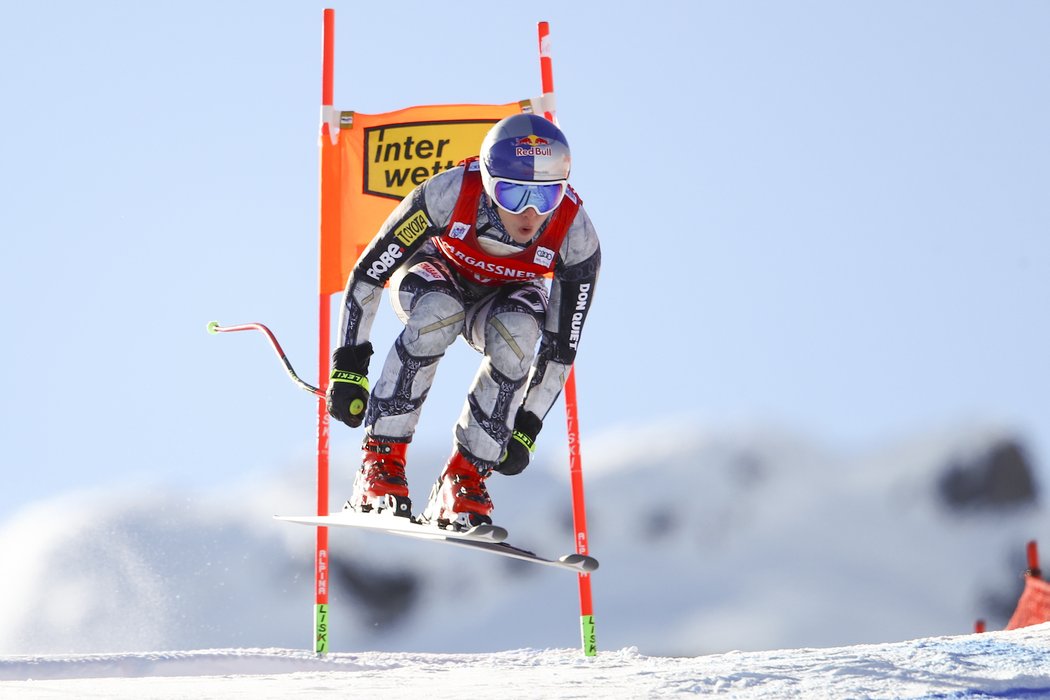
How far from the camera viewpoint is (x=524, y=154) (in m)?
6.41

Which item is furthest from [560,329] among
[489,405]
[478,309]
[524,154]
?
[524,154]

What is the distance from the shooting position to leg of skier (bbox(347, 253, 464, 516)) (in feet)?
21.7

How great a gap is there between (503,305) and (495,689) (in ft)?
6.06

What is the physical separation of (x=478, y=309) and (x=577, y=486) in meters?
2.36

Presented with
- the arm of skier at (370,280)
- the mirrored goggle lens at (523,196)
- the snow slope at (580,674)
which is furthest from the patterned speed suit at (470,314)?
the snow slope at (580,674)

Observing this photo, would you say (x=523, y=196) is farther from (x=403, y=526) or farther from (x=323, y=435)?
(x=323, y=435)

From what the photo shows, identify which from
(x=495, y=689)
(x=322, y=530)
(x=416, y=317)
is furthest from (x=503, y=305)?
(x=322, y=530)

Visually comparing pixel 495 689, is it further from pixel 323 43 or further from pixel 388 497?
pixel 323 43

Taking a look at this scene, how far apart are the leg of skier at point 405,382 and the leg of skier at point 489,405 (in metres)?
0.19

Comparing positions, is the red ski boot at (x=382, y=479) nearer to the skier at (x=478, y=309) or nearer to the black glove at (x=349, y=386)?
the skier at (x=478, y=309)

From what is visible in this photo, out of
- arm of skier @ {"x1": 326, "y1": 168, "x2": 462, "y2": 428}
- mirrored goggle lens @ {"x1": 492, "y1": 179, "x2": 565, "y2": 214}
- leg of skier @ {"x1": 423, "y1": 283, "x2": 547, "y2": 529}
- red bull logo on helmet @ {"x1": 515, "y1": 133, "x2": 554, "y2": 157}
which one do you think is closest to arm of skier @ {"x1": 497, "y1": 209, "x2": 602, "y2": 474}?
leg of skier @ {"x1": 423, "y1": 283, "x2": 547, "y2": 529}

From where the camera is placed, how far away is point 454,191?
6672 mm

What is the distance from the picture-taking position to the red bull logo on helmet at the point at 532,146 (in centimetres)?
642

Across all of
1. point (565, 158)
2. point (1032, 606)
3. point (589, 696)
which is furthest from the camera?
point (1032, 606)
